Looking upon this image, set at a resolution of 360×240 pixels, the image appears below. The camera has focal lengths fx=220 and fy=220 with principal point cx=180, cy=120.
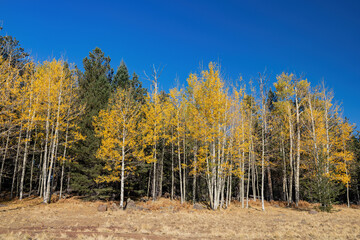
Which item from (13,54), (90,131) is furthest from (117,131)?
(13,54)

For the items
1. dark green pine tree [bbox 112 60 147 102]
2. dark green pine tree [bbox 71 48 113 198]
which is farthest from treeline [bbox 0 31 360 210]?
dark green pine tree [bbox 112 60 147 102]

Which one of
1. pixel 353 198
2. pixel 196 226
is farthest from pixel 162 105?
pixel 353 198

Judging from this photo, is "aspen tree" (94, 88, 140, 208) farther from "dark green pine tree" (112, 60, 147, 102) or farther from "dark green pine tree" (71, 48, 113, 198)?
"dark green pine tree" (112, 60, 147, 102)

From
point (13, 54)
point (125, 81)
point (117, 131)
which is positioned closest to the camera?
point (13, 54)

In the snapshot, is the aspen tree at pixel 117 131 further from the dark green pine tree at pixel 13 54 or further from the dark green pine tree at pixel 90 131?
the dark green pine tree at pixel 13 54

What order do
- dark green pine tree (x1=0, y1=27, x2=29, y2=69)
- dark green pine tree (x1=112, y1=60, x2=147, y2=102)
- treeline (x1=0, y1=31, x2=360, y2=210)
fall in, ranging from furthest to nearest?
dark green pine tree (x1=112, y1=60, x2=147, y2=102) < treeline (x1=0, y1=31, x2=360, y2=210) < dark green pine tree (x1=0, y1=27, x2=29, y2=69)

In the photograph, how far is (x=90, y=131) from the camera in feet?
55.3

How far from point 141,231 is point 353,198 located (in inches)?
1428

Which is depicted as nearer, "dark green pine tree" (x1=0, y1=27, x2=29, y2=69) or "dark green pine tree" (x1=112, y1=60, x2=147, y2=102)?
"dark green pine tree" (x1=0, y1=27, x2=29, y2=69)

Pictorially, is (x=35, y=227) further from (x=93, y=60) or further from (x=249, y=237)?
(x=93, y=60)

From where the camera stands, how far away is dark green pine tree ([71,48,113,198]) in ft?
53.3

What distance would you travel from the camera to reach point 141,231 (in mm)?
8227

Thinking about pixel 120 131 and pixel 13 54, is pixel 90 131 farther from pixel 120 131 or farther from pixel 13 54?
pixel 13 54

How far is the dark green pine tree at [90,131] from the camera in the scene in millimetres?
16234
